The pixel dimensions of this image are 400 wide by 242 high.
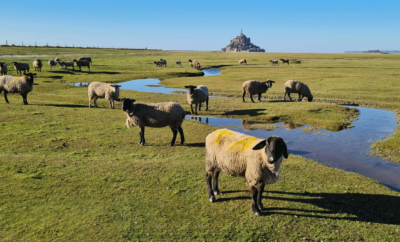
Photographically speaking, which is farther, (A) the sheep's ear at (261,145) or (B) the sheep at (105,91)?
(B) the sheep at (105,91)

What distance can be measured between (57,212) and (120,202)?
75.4 inches

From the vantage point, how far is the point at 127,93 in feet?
110

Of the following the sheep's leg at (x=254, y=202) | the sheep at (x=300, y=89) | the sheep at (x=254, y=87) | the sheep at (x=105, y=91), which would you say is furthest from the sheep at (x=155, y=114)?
the sheep at (x=300, y=89)

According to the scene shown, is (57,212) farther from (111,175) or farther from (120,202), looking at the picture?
(111,175)

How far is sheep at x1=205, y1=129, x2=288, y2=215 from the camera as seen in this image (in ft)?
24.4

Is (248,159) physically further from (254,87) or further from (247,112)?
(254,87)

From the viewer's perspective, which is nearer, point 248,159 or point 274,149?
point 274,149

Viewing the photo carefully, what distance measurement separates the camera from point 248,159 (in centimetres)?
816

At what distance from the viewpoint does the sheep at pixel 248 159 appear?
7449 mm

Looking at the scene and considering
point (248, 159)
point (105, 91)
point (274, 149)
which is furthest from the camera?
point (105, 91)

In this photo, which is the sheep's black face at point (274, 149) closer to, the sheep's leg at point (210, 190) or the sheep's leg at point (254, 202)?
the sheep's leg at point (254, 202)

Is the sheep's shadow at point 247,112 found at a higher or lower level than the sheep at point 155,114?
lower

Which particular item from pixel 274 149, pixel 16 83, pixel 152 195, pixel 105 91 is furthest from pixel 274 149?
pixel 16 83

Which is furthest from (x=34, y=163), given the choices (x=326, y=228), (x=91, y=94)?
(x=91, y=94)
